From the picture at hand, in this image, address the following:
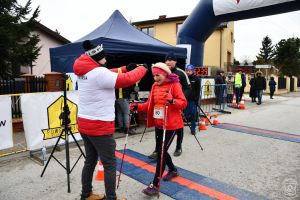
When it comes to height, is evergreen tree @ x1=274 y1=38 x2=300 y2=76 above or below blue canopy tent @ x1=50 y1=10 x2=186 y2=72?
above

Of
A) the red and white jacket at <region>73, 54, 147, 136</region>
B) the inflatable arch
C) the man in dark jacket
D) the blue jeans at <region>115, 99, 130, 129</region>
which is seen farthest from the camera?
the inflatable arch

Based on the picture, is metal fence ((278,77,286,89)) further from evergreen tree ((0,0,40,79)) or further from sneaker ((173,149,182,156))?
sneaker ((173,149,182,156))

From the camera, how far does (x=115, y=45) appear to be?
25.1 feet

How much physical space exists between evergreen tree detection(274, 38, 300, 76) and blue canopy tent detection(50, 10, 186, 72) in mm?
47200

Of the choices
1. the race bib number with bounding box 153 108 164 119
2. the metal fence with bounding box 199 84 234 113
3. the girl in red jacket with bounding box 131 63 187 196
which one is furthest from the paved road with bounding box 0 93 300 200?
the metal fence with bounding box 199 84 234 113

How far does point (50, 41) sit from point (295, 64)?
4443 cm

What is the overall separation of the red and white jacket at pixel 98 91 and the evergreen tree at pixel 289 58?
52.5 m

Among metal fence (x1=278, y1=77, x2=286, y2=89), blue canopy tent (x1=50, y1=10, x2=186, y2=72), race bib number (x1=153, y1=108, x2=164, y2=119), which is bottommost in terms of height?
race bib number (x1=153, y1=108, x2=164, y2=119)

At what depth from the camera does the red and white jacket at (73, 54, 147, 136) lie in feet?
10.4

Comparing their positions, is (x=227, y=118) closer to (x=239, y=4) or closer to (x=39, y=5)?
(x=239, y=4)

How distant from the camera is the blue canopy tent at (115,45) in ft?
25.2

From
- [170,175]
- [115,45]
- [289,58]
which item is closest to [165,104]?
[170,175]

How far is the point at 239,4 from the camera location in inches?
376

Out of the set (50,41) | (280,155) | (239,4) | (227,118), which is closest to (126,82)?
(280,155)
